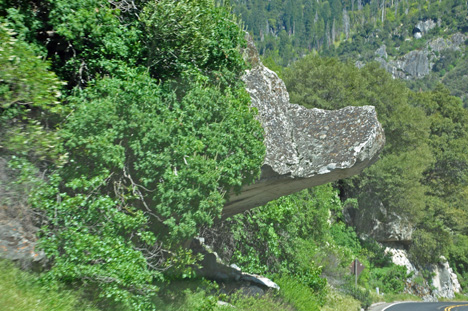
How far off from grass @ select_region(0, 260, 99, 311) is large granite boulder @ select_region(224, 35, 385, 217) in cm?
491

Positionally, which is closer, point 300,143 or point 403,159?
point 300,143

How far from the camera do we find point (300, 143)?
37.7ft

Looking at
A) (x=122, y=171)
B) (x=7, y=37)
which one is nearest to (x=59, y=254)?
A: (x=122, y=171)

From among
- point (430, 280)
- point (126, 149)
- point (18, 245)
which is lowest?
point (430, 280)

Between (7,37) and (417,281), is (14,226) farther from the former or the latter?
(417,281)

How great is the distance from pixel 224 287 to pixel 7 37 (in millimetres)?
8127

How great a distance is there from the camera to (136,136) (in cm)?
777

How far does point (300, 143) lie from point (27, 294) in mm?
7079

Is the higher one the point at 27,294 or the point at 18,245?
the point at 18,245

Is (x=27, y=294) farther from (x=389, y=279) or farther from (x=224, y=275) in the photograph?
(x=389, y=279)

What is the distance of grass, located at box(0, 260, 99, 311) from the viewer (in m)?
5.88

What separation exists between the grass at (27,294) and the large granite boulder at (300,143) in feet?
16.1

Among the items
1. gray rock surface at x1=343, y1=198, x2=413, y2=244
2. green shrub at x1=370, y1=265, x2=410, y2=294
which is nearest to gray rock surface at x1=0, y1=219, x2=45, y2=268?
gray rock surface at x1=343, y1=198, x2=413, y2=244

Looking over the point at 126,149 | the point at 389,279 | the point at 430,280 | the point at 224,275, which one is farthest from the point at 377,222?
the point at 126,149
